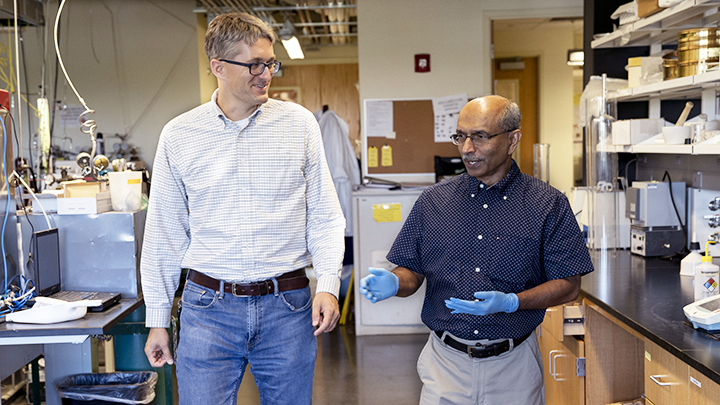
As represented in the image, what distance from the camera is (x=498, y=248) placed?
5.64ft

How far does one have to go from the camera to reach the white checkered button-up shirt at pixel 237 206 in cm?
166

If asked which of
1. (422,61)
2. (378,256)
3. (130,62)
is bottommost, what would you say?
(378,256)

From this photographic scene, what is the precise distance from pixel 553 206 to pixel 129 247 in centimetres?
157

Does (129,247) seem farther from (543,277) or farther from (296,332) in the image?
(543,277)

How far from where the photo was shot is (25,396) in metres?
3.35

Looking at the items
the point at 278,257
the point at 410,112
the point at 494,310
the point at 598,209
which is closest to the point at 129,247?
the point at 278,257

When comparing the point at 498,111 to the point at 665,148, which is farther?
the point at 665,148

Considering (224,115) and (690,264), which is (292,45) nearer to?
(690,264)

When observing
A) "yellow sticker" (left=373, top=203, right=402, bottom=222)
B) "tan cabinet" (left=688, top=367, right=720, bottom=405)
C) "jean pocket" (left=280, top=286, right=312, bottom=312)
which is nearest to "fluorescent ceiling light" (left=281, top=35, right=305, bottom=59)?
"yellow sticker" (left=373, top=203, right=402, bottom=222)

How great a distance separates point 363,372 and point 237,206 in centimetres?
236

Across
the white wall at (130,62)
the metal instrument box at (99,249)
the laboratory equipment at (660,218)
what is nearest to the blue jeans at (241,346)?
the metal instrument box at (99,249)

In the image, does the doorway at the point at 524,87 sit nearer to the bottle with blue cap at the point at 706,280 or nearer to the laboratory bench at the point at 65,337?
the bottle with blue cap at the point at 706,280

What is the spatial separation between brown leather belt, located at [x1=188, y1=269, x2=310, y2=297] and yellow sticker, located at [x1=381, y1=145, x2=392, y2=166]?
3.13m

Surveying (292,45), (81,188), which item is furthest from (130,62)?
(81,188)
